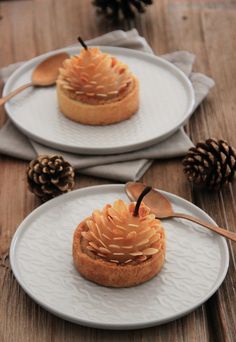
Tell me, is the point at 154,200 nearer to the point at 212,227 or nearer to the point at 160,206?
the point at 160,206

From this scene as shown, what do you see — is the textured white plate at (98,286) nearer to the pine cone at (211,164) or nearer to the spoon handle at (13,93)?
the pine cone at (211,164)

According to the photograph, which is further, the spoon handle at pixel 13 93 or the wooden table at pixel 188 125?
the spoon handle at pixel 13 93

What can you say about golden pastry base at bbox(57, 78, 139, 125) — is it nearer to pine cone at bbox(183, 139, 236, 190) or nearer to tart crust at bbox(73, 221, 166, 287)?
pine cone at bbox(183, 139, 236, 190)

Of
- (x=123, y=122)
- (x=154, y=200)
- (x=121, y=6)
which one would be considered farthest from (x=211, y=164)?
(x=121, y=6)

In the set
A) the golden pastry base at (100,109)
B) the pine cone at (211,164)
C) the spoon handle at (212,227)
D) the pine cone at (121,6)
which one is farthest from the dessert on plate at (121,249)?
the pine cone at (121,6)

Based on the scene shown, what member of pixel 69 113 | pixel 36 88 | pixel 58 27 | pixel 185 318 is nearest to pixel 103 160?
pixel 69 113

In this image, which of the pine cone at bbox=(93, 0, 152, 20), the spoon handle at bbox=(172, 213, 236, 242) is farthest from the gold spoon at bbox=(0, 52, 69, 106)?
the spoon handle at bbox=(172, 213, 236, 242)
